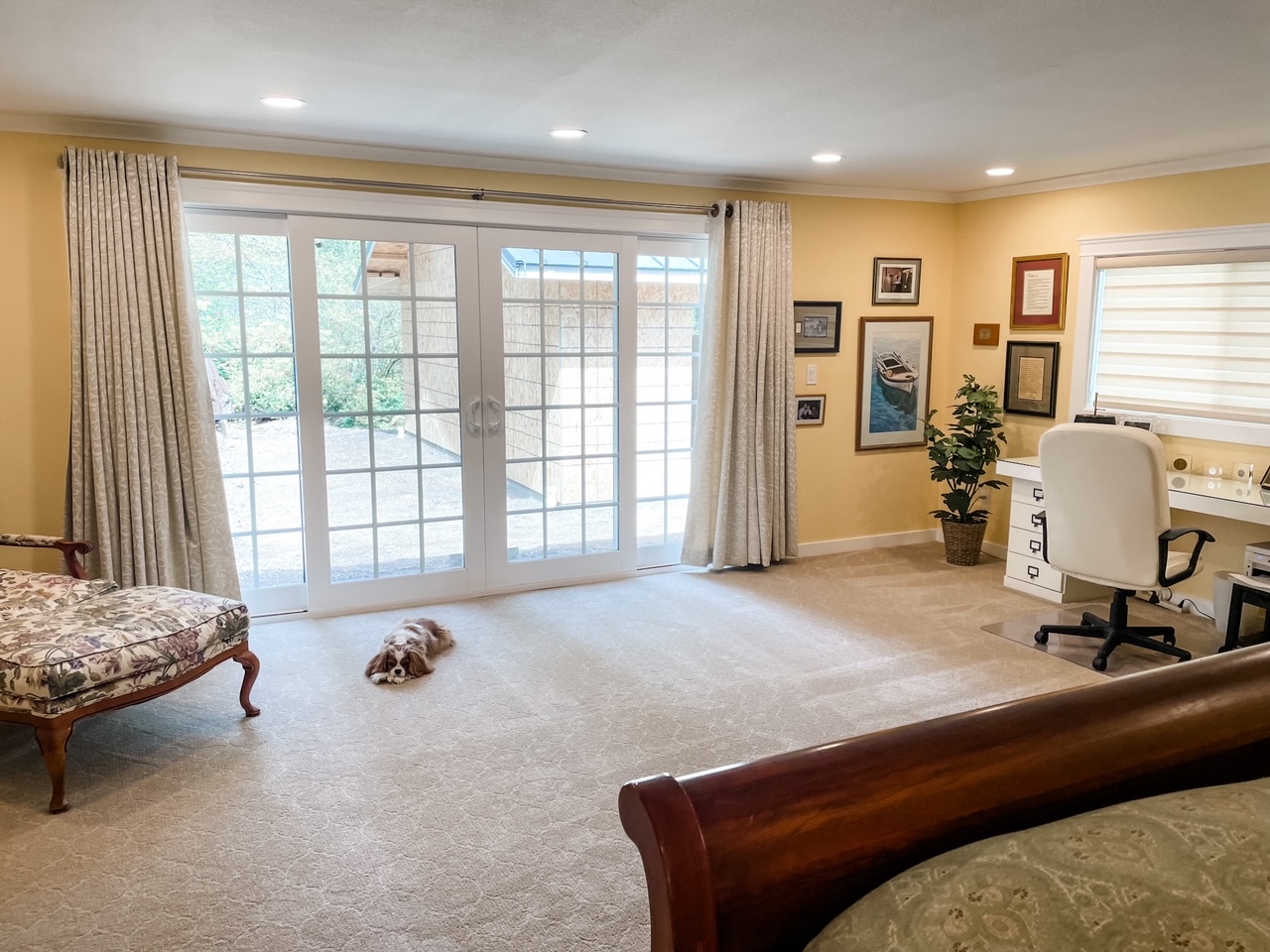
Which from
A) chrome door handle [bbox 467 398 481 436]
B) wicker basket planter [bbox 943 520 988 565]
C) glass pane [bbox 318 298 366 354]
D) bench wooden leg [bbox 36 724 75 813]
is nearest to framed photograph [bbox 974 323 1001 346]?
wicker basket planter [bbox 943 520 988 565]

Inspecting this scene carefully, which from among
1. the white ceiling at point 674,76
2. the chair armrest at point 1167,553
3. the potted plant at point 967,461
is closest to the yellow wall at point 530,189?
the white ceiling at point 674,76

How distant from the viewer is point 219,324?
418 centimetres

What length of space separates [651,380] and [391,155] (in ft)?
6.04

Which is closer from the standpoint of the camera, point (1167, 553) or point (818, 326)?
point (1167, 553)

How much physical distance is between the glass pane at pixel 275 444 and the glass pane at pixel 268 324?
34cm

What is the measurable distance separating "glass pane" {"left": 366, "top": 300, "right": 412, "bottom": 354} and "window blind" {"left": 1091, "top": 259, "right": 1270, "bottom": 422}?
149 inches

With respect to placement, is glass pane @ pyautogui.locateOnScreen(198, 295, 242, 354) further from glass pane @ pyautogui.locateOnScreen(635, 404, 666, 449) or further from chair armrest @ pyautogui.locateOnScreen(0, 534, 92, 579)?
glass pane @ pyautogui.locateOnScreen(635, 404, 666, 449)

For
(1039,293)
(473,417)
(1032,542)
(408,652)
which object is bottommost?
(408,652)

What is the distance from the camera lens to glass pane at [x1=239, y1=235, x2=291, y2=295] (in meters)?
4.20

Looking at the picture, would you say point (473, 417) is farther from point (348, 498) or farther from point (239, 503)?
point (239, 503)

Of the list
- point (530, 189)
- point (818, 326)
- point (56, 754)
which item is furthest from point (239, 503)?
point (818, 326)

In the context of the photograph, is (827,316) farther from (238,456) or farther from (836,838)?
(836,838)

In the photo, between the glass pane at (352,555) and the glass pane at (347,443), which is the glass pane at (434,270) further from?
the glass pane at (352,555)

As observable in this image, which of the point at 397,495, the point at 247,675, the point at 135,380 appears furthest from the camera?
the point at 397,495
